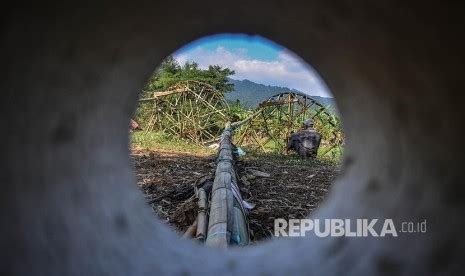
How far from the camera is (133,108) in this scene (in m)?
2.55

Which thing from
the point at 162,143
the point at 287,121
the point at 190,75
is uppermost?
the point at 190,75

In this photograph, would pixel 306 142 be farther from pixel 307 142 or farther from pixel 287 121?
pixel 287 121

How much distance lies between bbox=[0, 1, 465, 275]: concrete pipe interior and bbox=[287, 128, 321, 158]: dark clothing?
10042 mm

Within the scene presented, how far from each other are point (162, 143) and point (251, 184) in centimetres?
687

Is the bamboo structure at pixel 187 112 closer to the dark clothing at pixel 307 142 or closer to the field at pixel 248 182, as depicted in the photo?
the field at pixel 248 182

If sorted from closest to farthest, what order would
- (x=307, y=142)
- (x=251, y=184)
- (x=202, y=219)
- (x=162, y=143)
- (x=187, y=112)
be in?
(x=202, y=219) → (x=251, y=184) → (x=307, y=142) → (x=162, y=143) → (x=187, y=112)

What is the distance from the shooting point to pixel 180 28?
7.61ft

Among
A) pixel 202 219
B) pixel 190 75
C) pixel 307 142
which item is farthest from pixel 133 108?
pixel 190 75

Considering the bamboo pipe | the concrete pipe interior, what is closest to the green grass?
the bamboo pipe

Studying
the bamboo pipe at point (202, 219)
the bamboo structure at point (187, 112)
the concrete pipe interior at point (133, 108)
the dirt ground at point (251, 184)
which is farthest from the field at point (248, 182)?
the concrete pipe interior at point (133, 108)
